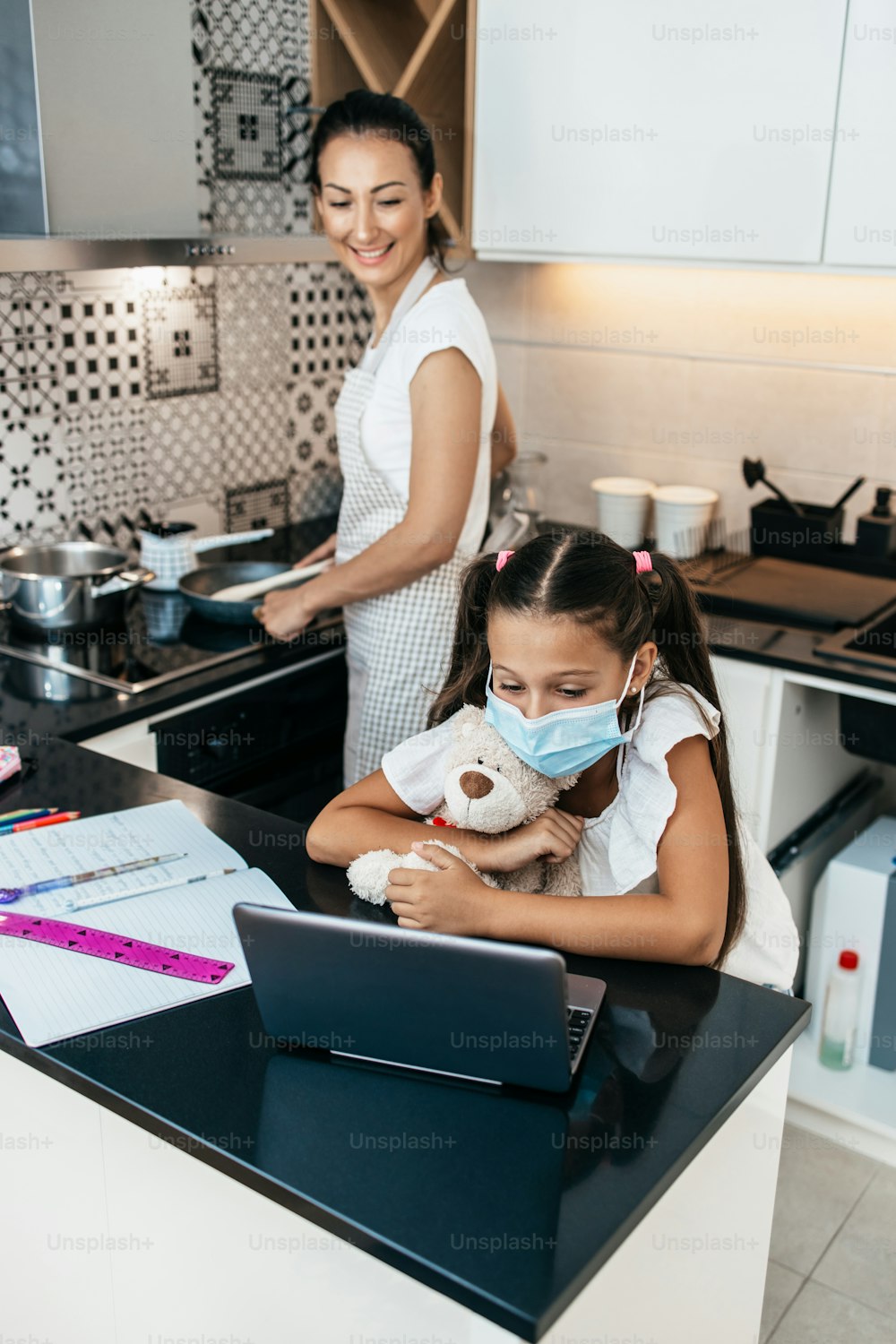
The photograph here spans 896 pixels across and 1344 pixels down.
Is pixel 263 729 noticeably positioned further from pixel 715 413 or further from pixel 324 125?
pixel 715 413

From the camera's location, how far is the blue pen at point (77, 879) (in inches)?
50.9

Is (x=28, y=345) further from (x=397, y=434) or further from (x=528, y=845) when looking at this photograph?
(x=528, y=845)

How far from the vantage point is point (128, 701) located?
188 centimetres

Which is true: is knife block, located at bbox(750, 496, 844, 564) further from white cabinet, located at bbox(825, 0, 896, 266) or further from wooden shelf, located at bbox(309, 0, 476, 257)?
wooden shelf, located at bbox(309, 0, 476, 257)

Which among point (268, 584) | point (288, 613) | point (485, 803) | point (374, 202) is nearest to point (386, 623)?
point (288, 613)

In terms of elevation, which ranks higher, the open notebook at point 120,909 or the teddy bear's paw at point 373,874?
the teddy bear's paw at point 373,874

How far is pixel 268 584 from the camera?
224cm

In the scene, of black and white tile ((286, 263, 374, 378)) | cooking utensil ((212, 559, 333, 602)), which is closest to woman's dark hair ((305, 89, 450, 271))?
cooking utensil ((212, 559, 333, 602))

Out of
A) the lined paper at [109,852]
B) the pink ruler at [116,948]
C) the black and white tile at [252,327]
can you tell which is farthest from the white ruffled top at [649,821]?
the black and white tile at [252,327]

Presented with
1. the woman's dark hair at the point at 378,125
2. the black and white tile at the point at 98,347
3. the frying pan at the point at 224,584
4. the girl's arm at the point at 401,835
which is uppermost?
the woman's dark hair at the point at 378,125

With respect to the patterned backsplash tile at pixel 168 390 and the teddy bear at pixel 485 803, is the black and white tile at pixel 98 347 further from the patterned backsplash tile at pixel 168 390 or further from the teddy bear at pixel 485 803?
the teddy bear at pixel 485 803

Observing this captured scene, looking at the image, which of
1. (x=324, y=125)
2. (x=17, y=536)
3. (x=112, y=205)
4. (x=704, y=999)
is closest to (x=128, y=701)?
(x=17, y=536)

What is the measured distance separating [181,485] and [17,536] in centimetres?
39

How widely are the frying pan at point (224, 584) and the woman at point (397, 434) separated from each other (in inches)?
3.0
